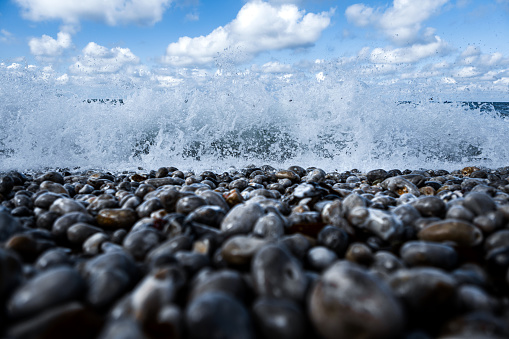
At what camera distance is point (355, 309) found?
2.83ft

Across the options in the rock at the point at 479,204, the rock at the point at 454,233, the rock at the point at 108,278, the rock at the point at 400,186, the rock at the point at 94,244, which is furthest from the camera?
the rock at the point at 400,186

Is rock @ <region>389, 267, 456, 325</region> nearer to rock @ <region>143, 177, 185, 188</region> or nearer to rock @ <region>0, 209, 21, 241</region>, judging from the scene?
rock @ <region>0, 209, 21, 241</region>

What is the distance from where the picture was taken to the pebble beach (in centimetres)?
87

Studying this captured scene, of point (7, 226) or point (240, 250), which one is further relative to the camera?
point (7, 226)

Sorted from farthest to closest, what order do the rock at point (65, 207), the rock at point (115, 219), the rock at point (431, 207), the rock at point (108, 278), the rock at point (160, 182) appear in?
the rock at point (160, 182) → the rock at point (65, 207) → the rock at point (115, 219) → the rock at point (431, 207) → the rock at point (108, 278)

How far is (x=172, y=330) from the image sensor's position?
85 centimetres

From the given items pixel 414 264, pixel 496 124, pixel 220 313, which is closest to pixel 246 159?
pixel 414 264

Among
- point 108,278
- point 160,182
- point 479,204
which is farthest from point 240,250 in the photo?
point 160,182

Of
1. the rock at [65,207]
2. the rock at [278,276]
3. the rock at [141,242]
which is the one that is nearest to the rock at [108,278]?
the rock at [141,242]

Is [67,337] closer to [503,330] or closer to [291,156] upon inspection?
[503,330]

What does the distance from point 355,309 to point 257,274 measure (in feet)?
1.09

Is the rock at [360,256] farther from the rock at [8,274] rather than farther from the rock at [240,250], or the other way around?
the rock at [8,274]

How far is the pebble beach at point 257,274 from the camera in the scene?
34.3 inches

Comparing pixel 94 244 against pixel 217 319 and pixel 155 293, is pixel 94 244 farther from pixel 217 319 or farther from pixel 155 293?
pixel 217 319
